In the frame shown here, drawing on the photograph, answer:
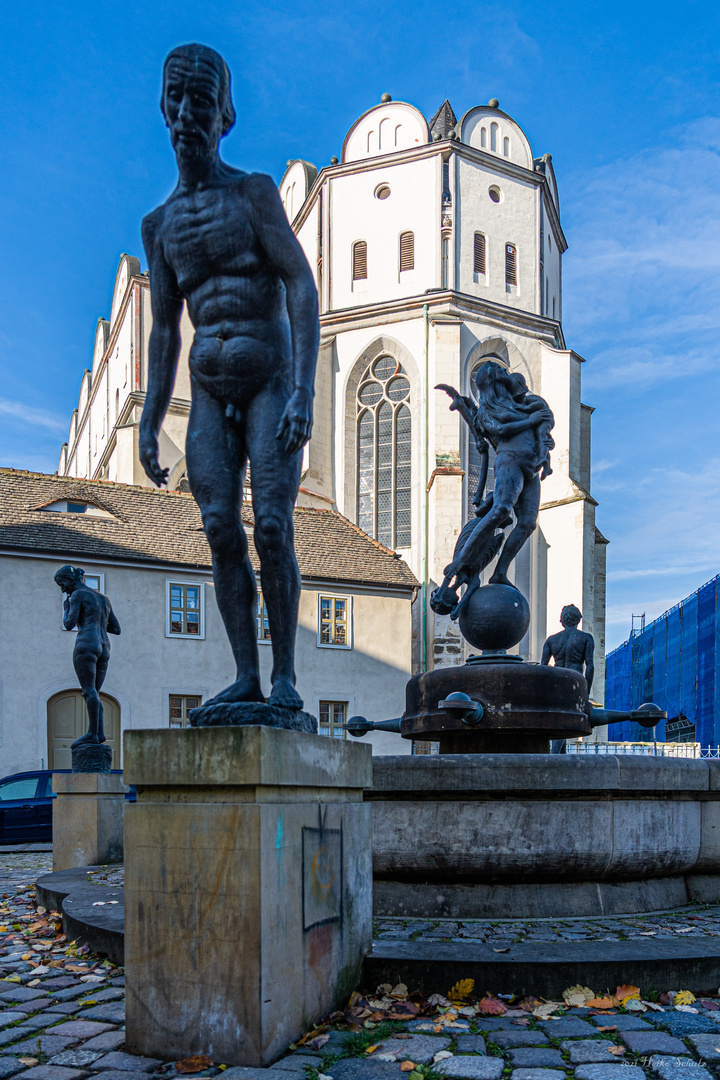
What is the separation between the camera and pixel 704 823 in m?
5.38

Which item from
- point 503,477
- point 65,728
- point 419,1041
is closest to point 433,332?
point 65,728

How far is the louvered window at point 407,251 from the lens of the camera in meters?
32.6

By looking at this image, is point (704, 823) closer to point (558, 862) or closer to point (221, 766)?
point (558, 862)

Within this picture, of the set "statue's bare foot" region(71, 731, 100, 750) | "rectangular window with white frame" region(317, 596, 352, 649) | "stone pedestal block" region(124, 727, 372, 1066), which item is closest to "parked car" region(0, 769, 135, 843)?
"statue's bare foot" region(71, 731, 100, 750)

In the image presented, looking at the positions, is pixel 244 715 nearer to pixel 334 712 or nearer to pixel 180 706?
pixel 180 706

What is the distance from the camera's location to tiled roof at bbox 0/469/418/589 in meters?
21.7

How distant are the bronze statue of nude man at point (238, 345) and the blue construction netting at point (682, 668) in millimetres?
24995

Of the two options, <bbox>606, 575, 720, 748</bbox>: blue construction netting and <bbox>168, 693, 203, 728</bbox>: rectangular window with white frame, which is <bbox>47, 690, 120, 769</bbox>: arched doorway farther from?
<bbox>606, 575, 720, 748</bbox>: blue construction netting

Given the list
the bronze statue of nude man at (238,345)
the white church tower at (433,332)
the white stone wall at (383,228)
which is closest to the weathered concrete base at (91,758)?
the bronze statue of nude man at (238,345)

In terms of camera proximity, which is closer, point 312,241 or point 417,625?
point 417,625

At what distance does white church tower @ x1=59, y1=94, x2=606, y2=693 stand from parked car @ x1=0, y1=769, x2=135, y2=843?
48.0 feet

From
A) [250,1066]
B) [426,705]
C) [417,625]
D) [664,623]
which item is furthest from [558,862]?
[664,623]

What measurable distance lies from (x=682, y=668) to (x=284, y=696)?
115 feet

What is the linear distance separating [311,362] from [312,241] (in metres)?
32.6
